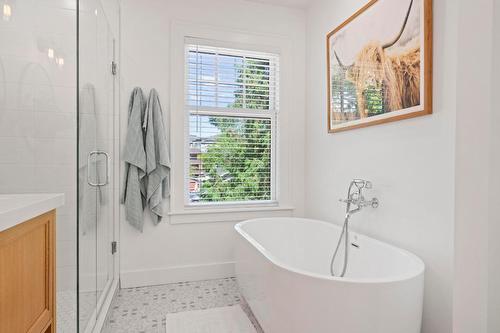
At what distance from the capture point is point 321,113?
9.16 ft

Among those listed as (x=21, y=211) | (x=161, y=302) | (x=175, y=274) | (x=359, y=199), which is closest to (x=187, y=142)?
(x=175, y=274)

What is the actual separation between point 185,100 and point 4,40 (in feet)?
4.42

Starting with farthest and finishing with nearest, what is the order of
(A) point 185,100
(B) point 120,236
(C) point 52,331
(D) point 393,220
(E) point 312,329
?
(A) point 185,100, (B) point 120,236, (D) point 393,220, (E) point 312,329, (C) point 52,331

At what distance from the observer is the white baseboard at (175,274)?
258 centimetres

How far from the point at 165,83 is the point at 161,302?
183 centimetres

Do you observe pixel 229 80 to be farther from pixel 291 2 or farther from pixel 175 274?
pixel 175 274

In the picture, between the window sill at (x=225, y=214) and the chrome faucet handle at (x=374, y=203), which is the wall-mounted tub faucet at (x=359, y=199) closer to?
the chrome faucet handle at (x=374, y=203)

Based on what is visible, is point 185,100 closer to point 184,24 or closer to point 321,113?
point 184,24

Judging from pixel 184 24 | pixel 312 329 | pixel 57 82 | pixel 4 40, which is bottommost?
pixel 312 329

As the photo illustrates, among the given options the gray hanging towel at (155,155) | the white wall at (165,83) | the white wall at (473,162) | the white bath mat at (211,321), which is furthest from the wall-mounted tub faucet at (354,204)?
the gray hanging towel at (155,155)

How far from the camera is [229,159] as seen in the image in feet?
9.50

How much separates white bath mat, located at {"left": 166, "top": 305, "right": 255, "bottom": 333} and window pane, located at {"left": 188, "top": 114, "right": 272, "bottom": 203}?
1.02 meters

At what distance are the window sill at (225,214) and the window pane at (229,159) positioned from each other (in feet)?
0.37

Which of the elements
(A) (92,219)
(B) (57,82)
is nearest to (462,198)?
(A) (92,219)
